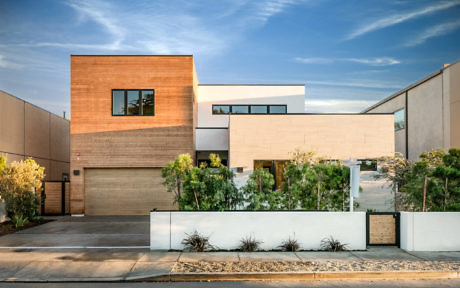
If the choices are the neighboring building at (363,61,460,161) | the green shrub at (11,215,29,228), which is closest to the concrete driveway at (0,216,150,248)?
the green shrub at (11,215,29,228)

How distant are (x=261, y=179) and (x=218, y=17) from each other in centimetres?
1018

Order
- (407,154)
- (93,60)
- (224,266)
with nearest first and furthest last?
(224,266), (93,60), (407,154)

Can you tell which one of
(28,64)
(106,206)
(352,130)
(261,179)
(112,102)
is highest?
(28,64)

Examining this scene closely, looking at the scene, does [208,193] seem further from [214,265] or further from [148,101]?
[148,101]

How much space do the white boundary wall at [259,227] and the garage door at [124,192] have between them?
24.9 ft

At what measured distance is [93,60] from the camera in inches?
644

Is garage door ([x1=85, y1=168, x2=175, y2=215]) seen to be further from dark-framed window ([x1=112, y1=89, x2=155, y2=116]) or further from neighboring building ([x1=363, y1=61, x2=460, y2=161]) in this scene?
neighboring building ([x1=363, y1=61, x2=460, y2=161])

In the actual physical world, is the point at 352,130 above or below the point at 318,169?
above

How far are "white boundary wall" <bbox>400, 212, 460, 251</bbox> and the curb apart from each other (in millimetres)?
1947

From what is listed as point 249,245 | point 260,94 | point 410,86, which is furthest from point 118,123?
point 410,86

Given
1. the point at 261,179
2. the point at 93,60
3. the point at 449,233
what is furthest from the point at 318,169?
the point at 93,60

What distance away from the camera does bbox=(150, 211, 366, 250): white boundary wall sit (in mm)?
9117

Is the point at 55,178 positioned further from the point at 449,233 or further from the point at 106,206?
the point at 449,233

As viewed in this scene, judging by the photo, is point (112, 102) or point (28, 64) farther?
point (28, 64)
